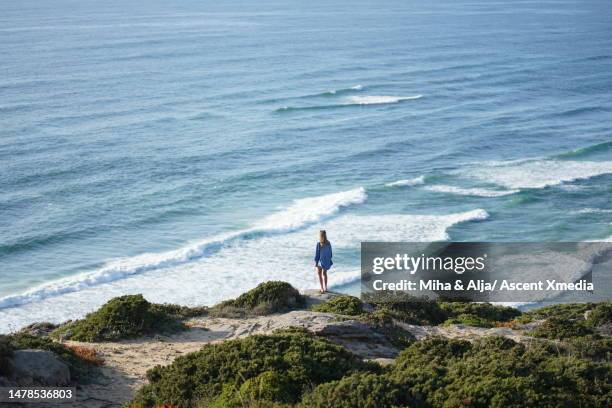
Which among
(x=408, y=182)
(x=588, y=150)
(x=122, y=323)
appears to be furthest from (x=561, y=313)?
(x=588, y=150)

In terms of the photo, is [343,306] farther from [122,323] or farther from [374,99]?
[374,99]

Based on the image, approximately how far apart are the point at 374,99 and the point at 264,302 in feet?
165

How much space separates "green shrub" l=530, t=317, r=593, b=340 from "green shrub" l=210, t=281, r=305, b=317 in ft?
19.1

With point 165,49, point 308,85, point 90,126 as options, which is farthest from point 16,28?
point 90,126

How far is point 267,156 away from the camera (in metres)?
50.0

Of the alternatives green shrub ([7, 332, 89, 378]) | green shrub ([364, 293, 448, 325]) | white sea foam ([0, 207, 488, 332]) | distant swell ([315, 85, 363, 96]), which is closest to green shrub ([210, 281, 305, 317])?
green shrub ([364, 293, 448, 325])

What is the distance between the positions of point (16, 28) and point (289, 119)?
2673 inches

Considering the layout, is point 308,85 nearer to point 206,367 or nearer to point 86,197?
point 86,197

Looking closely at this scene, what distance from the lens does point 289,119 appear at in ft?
197

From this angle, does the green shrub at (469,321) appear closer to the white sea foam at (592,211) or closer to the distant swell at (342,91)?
the white sea foam at (592,211)

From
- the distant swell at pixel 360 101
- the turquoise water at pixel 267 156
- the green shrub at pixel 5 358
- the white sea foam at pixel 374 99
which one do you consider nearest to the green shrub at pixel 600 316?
the green shrub at pixel 5 358

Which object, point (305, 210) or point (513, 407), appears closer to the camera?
point (513, 407)

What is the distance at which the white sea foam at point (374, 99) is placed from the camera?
219 feet

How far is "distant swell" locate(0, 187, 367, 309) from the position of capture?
3047 centimetres
